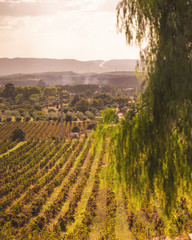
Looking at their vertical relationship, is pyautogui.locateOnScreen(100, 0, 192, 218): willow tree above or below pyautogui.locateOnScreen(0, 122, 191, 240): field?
above

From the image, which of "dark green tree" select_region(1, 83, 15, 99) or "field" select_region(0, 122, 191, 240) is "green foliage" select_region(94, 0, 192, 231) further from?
"dark green tree" select_region(1, 83, 15, 99)

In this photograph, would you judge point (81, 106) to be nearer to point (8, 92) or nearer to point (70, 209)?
point (8, 92)

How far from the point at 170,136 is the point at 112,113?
1.44m

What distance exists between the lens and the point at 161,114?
4789mm

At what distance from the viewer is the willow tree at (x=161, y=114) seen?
4.60 metres

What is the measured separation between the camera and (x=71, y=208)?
44.8 ft

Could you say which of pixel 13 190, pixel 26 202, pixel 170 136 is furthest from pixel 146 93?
pixel 13 190

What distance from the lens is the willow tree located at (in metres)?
4.60

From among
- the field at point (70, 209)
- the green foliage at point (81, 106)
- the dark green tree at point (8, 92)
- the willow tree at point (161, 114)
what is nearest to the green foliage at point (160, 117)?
the willow tree at point (161, 114)

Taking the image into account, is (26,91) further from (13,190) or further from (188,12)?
(188,12)

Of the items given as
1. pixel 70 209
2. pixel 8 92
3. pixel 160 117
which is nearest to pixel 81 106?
pixel 8 92

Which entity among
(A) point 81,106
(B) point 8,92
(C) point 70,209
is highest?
(B) point 8,92

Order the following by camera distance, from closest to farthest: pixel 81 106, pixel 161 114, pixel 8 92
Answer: pixel 161 114 < pixel 81 106 < pixel 8 92

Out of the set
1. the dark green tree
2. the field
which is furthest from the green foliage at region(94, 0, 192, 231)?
the dark green tree
